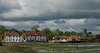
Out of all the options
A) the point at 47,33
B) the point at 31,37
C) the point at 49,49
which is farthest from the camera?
the point at 47,33

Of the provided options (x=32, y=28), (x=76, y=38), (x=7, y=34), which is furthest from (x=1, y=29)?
(x=76, y=38)

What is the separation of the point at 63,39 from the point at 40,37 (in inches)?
1388

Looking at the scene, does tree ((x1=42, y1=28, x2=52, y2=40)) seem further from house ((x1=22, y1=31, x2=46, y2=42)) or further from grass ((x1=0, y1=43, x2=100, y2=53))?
grass ((x1=0, y1=43, x2=100, y2=53))

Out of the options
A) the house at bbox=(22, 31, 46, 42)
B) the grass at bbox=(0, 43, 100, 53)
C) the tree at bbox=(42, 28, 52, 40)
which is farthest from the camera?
the tree at bbox=(42, 28, 52, 40)

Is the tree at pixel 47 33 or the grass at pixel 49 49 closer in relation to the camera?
the grass at pixel 49 49

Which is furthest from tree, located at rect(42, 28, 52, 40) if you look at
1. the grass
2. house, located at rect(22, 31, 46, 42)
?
the grass

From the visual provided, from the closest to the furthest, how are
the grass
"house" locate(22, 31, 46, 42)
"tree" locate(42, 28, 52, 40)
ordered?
the grass
"house" locate(22, 31, 46, 42)
"tree" locate(42, 28, 52, 40)

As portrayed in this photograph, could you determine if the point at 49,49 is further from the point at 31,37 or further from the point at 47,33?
the point at 47,33

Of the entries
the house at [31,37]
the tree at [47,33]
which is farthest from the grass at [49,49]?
the tree at [47,33]

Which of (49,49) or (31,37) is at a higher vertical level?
(31,37)

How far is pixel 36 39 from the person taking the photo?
134750mm

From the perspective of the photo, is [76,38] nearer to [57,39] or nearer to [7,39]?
[57,39]

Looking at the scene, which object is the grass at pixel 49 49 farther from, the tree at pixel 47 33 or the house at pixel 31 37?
the tree at pixel 47 33

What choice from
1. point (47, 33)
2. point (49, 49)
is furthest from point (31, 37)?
point (49, 49)
